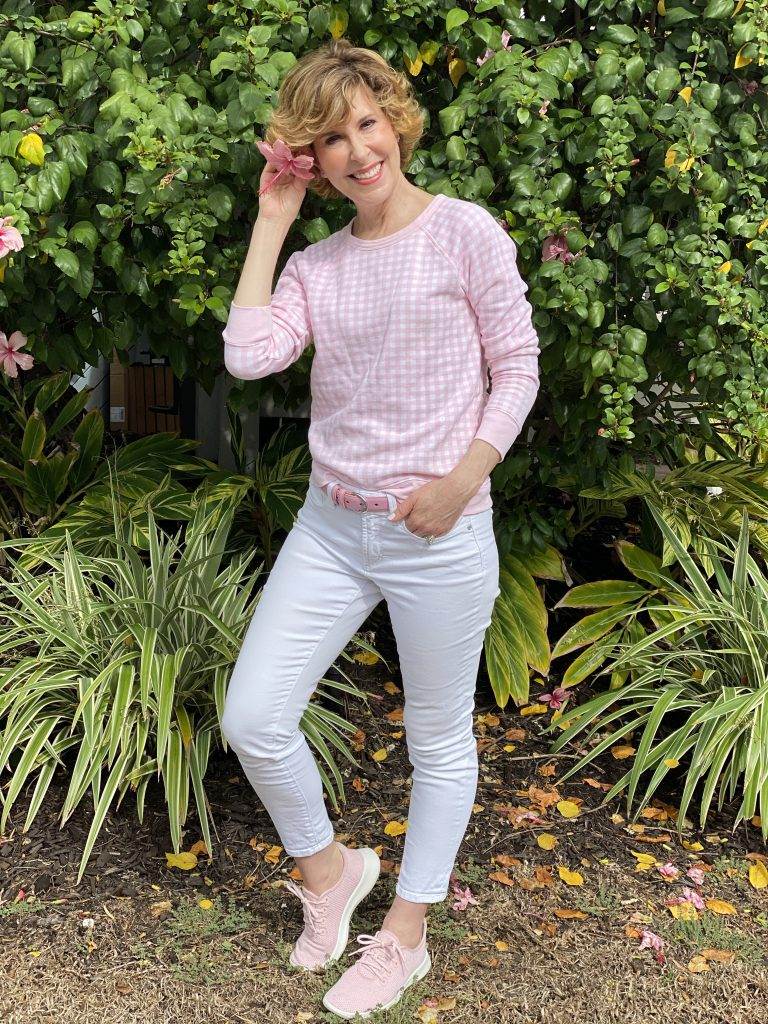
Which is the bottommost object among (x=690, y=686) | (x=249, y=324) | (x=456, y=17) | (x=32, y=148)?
(x=690, y=686)

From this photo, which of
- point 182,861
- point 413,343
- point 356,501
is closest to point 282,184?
point 413,343

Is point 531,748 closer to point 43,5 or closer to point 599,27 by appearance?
point 599,27

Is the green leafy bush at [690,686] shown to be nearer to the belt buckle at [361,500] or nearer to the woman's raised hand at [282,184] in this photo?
the belt buckle at [361,500]

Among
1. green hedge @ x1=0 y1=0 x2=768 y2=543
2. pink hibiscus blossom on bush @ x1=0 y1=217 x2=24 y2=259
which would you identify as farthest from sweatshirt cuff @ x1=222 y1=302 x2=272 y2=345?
pink hibiscus blossom on bush @ x1=0 y1=217 x2=24 y2=259

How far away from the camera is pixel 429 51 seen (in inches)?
110

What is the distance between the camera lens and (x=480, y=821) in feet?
10.4

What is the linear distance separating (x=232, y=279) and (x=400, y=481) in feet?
3.13

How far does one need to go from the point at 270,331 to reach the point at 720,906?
186cm

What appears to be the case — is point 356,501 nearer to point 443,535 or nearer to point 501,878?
point 443,535

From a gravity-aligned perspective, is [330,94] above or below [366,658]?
above

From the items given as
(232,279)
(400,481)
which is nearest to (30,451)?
(232,279)

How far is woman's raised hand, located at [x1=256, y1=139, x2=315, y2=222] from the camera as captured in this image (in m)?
2.15

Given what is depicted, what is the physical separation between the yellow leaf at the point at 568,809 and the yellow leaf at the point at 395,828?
17.8 inches

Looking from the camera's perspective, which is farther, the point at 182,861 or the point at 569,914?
the point at 182,861
